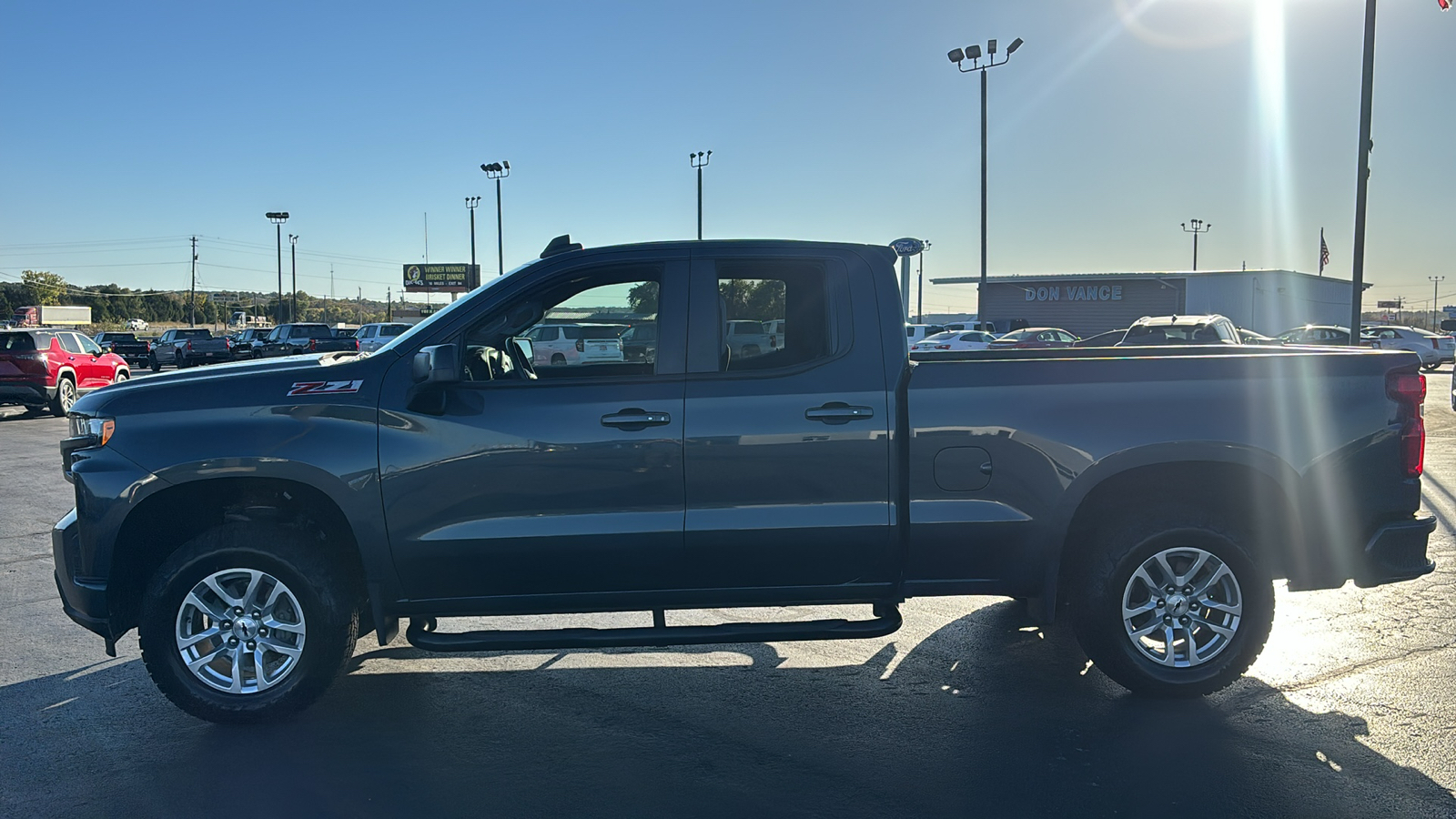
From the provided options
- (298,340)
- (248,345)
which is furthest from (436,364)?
(248,345)

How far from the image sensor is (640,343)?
4453mm

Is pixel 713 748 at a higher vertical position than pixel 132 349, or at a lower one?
lower

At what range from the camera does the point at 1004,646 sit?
5.42 meters

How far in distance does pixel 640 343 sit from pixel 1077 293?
62.8 metres

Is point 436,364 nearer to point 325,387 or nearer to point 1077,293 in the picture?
point 325,387

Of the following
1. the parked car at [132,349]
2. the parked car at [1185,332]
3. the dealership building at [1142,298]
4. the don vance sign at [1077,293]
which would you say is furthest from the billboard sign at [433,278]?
the parked car at [1185,332]

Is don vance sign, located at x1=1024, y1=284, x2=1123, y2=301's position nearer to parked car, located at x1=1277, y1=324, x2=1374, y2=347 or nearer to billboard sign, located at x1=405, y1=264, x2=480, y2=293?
parked car, located at x1=1277, y1=324, x2=1374, y2=347

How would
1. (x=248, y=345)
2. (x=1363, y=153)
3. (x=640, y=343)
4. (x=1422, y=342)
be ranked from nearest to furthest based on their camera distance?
1. (x=640, y=343)
2. (x=1363, y=153)
3. (x=1422, y=342)
4. (x=248, y=345)

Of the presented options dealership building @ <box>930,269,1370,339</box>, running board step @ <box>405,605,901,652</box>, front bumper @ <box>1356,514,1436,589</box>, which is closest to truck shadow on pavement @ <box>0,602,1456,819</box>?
running board step @ <box>405,605,901,652</box>

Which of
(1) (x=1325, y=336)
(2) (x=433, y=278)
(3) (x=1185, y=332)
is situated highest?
(2) (x=433, y=278)

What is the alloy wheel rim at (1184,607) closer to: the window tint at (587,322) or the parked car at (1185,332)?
the window tint at (587,322)

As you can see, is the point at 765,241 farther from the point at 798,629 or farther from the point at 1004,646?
the point at 1004,646

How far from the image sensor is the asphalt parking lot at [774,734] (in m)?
3.62

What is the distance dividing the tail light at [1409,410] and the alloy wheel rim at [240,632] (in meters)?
4.88
